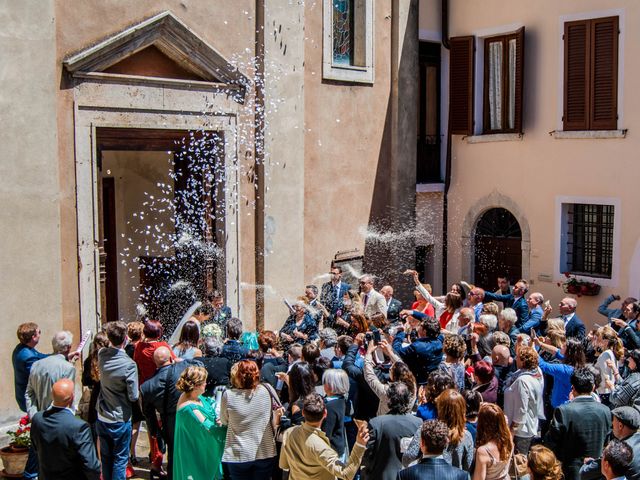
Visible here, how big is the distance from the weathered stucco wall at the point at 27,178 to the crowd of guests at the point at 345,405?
6.82 ft

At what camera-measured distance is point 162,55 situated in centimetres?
1288

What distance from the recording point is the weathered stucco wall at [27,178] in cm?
1093

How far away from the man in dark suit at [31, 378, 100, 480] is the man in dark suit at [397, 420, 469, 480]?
8.17 feet

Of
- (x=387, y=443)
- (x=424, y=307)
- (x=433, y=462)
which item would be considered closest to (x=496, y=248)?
(x=424, y=307)

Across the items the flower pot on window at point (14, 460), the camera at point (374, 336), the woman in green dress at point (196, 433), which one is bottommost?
the flower pot on window at point (14, 460)

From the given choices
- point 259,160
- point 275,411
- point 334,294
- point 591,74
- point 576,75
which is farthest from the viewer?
point 576,75

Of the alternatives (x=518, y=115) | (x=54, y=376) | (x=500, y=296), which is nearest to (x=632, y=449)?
(x=54, y=376)

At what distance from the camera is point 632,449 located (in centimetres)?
630

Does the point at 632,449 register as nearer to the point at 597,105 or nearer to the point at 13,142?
the point at 13,142

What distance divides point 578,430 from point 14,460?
5.80m

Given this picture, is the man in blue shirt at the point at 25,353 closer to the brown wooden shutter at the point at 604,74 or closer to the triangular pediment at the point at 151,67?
the triangular pediment at the point at 151,67

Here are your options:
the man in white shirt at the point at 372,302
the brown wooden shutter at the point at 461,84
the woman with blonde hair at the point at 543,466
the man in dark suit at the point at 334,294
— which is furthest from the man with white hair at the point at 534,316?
the woman with blonde hair at the point at 543,466

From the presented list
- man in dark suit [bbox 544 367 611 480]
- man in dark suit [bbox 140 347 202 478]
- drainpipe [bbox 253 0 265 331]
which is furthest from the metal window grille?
man in dark suit [bbox 140 347 202 478]

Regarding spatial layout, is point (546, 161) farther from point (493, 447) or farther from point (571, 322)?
point (493, 447)
